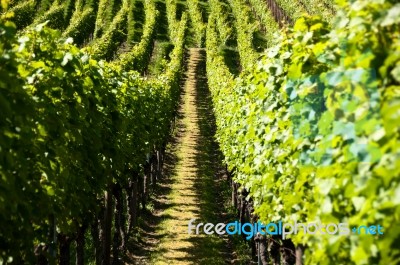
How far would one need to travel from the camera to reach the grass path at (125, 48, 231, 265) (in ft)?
47.5

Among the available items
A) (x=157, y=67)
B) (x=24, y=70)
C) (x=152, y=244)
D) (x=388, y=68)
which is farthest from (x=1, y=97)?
(x=157, y=67)

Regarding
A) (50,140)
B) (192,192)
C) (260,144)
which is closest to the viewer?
(50,140)

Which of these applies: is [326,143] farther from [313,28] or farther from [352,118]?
[313,28]

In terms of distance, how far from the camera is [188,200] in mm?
19578

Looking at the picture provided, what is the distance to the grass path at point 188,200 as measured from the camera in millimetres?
14484

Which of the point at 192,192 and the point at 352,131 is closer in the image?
the point at 352,131

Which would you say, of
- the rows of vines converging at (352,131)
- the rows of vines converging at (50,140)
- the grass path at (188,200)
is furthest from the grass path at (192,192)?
the rows of vines converging at (352,131)

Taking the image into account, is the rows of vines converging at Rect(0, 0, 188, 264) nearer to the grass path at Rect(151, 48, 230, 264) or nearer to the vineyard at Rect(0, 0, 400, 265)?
the vineyard at Rect(0, 0, 400, 265)

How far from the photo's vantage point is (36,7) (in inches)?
2638

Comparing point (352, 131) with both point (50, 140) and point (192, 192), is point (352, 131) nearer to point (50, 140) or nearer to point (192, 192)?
point (50, 140)

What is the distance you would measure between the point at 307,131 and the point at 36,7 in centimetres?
6810

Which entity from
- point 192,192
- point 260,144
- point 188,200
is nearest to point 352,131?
point 260,144

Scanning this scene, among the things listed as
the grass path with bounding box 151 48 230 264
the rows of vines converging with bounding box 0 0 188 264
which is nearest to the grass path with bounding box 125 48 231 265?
the grass path with bounding box 151 48 230 264

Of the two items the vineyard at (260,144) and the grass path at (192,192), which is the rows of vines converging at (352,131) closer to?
the vineyard at (260,144)
